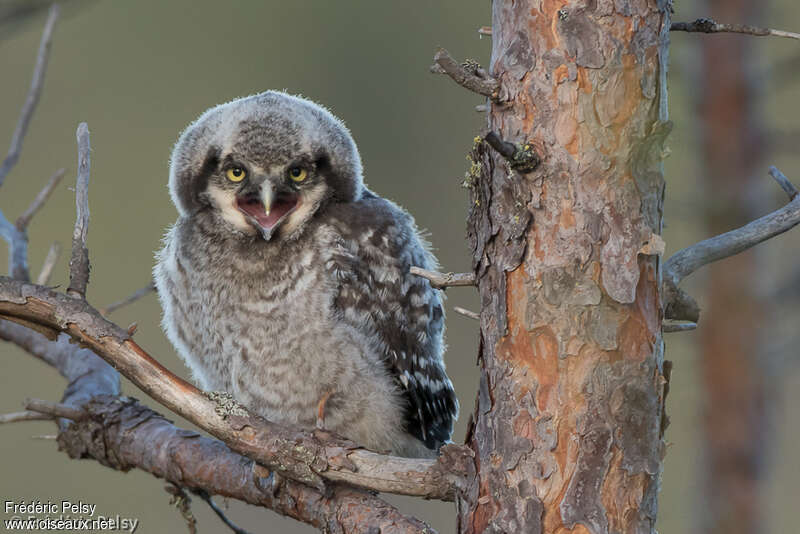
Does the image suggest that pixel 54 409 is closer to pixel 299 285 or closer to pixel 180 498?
pixel 180 498

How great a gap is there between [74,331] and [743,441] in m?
3.19

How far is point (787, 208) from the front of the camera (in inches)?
76.1

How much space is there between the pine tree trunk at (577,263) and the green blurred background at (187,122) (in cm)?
535

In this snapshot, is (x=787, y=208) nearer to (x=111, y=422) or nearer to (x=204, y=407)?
(x=204, y=407)

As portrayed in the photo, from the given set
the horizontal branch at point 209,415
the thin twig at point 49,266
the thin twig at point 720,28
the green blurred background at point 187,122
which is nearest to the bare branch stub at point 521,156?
the thin twig at point 720,28

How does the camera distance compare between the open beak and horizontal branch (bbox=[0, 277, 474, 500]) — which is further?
the open beak

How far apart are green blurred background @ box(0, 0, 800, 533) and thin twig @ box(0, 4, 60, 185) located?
408cm

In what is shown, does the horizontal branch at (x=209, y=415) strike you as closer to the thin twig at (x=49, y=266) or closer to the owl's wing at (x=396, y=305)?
the thin twig at (x=49, y=266)

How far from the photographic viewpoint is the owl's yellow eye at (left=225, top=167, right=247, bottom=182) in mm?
3006

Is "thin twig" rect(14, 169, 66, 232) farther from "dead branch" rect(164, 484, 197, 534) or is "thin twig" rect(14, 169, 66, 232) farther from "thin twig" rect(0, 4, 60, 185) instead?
"dead branch" rect(164, 484, 197, 534)

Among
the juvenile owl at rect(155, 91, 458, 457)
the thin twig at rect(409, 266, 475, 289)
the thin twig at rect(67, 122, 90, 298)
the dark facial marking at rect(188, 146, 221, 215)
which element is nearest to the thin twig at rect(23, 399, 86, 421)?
the thin twig at rect(67, 122, 90, 298)

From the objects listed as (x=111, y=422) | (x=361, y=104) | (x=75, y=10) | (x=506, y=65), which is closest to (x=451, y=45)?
(x=361, y=104)

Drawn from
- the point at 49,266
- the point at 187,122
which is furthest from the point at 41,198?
the point at 187,122

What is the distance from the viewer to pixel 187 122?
10.0 metres
